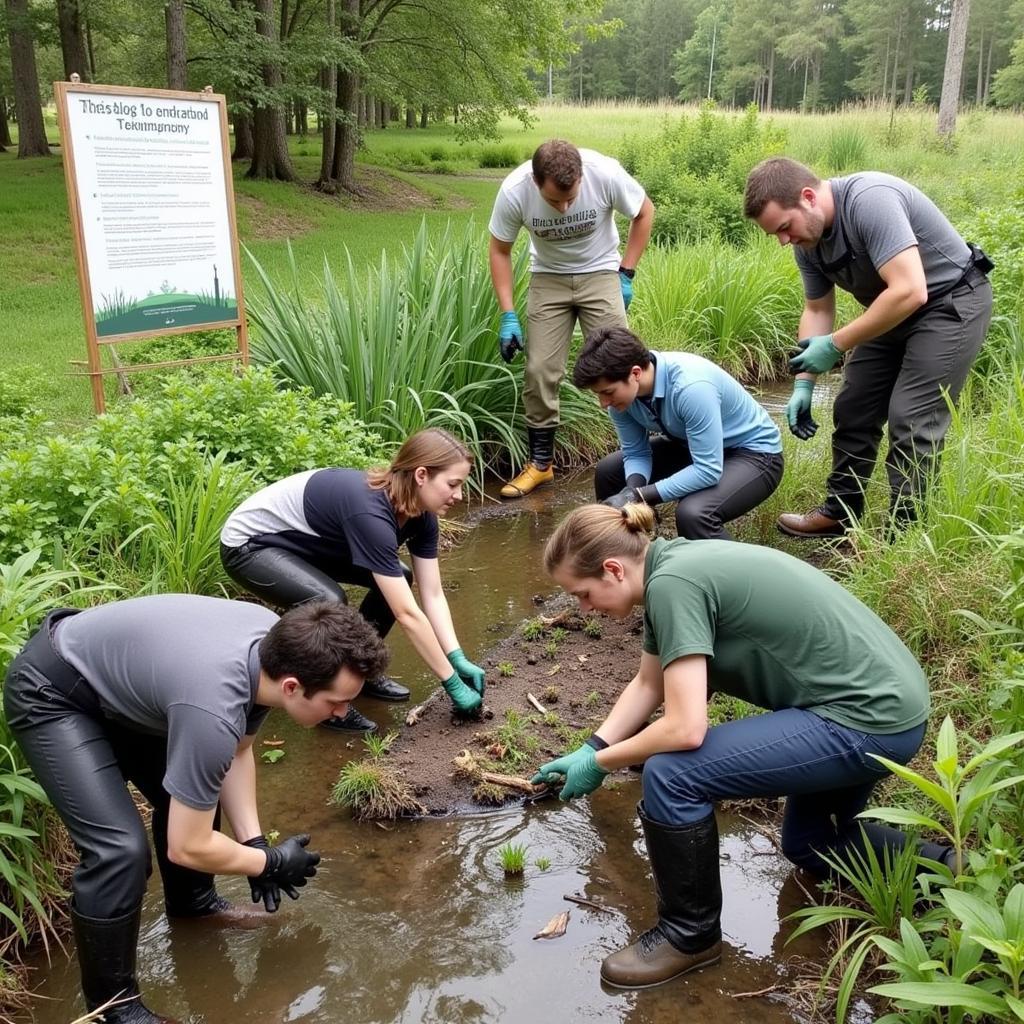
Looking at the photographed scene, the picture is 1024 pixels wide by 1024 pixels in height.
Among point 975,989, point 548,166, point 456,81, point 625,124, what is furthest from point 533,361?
point 625,124

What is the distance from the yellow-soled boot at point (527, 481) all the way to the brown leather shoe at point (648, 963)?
144 inches

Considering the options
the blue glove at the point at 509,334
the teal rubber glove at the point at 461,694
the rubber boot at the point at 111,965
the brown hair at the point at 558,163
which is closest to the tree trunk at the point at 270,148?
the blue glove at the point at 509,334

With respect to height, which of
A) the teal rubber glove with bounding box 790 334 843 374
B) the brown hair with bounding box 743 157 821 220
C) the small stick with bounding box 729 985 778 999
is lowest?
the small stick with bounding box 729 985 778 999

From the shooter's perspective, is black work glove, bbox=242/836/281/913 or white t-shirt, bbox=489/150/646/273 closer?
black work glove, bbox=242/836/281/913

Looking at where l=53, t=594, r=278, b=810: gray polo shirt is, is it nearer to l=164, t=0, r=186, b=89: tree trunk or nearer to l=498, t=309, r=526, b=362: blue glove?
l=498, t=309, r=526, b=362: blue glove

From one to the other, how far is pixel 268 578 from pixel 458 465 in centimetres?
89

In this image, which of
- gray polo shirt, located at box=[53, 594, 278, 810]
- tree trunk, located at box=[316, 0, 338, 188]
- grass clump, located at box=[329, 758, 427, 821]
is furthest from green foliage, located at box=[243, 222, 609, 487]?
tree trunk, located at box=[316, 0, 338, 188]

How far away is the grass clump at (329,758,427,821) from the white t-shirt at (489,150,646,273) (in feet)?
11.5

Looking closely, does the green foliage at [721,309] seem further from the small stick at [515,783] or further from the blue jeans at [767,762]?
the blue jeans at [767,762]

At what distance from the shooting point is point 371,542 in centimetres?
339

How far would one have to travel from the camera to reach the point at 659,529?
16.9 ft

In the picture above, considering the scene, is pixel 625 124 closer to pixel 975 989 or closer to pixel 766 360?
pixel 766 360

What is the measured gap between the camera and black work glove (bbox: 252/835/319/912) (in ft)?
7.99

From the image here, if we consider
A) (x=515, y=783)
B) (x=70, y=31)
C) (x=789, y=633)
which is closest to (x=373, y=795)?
(x=515, y=783)
